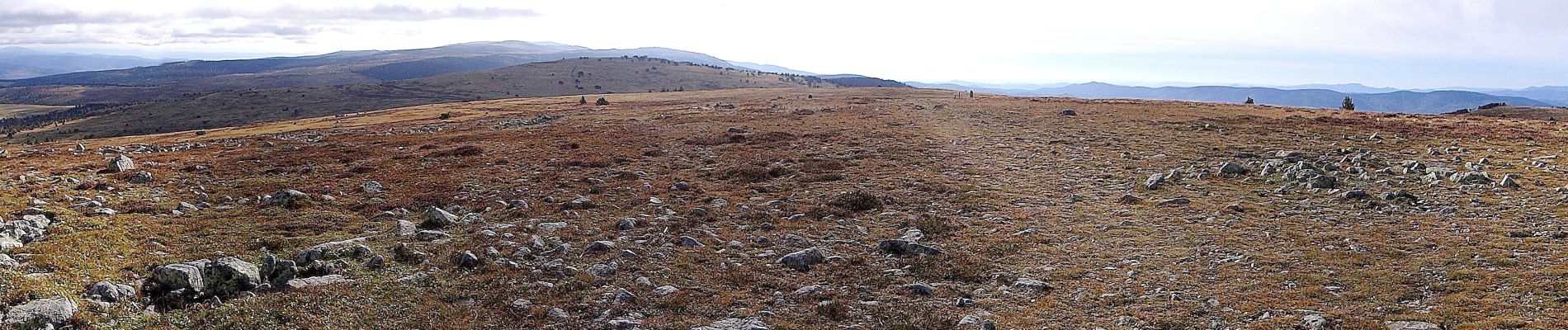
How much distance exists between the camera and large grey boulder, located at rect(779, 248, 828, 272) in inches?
557

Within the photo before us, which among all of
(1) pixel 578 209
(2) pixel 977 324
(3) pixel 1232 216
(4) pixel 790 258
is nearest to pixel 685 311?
(4) pixel 790 258

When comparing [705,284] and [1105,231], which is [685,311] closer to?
[705,284]

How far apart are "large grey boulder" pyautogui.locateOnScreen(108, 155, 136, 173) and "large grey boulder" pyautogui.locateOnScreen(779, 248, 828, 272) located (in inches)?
1061

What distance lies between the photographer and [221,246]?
51.9 ft

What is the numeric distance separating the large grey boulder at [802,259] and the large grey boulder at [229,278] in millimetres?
9179

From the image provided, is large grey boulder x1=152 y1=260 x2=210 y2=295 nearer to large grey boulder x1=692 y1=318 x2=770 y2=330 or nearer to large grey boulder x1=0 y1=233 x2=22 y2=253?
large grey boulder x1=0 y1=233 x2=22 y2=253

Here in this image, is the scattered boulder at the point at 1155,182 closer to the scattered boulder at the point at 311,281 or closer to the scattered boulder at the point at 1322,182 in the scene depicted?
the scattered boulder at the point at 1322,182

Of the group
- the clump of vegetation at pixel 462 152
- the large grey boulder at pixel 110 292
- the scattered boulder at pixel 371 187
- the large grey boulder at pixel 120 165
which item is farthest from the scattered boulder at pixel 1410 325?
the large grey boulder at pixel 120 165

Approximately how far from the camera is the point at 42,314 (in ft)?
34.7

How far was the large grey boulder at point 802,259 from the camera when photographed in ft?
46.4

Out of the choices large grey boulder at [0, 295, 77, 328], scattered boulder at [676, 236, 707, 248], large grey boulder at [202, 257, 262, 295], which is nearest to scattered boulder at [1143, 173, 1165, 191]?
scattered boulder at [676, 236, 707, 248]

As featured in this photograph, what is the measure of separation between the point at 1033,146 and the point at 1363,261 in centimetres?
1954

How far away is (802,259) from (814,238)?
220cm

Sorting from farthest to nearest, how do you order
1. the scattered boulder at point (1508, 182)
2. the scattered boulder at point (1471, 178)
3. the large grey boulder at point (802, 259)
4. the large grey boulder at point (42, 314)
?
the scattered boulder at point (1471, 178) → the scattered boulder at point (1508, 182) → the large grey boulder at point (802, 259) → the large grey boulder at point (42, 314)
